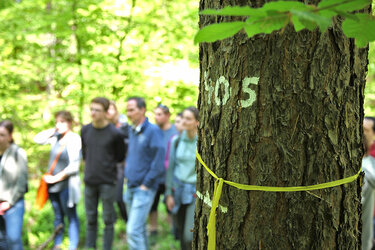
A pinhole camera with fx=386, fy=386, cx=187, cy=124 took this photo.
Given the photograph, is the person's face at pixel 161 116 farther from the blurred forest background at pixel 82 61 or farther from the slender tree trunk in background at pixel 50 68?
the slender tree trunk in background at pixel 50 68

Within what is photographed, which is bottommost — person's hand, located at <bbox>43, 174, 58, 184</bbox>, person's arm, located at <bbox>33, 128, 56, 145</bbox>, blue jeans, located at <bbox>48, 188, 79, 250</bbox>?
blue jeans, located at <bbox>48, 188, 79, 250</bbox>

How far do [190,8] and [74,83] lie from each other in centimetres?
272

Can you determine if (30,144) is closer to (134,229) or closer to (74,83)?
(74,83)

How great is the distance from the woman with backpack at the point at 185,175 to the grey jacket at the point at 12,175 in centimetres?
176

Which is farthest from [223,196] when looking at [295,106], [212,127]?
[295,106]

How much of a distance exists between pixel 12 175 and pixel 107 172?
1.10 metres

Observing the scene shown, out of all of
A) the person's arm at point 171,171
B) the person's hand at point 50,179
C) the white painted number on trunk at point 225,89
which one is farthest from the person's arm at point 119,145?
the white painted number on trunk at point 225,89

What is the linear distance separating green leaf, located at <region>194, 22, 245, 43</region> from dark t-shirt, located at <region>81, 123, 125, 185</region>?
418cm

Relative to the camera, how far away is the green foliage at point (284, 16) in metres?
0.82

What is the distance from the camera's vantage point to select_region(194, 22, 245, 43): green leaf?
2.96 ft

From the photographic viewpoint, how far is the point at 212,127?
1.48 meters

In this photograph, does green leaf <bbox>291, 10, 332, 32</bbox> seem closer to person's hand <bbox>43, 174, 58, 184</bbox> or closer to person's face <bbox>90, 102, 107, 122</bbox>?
person's face <bbox>90, 102, 107, 122</bbox>

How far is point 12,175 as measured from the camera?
450 cm

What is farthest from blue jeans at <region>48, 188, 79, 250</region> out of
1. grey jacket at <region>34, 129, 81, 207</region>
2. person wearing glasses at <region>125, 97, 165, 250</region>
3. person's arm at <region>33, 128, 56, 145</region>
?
person wearing glasses at <region>125, 97, 165, 250</region>
